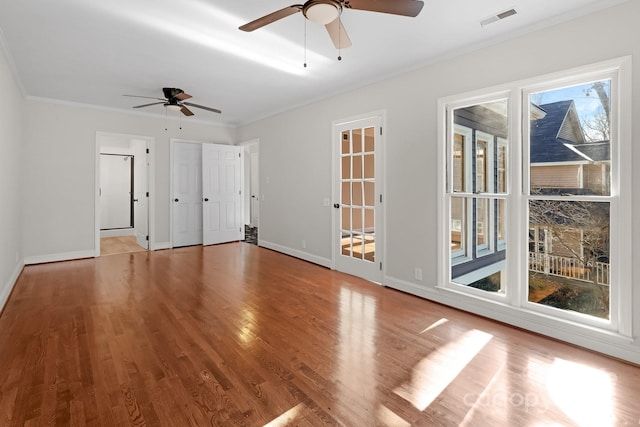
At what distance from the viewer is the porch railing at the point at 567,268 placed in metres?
2.57

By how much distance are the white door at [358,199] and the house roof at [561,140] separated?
1732mm

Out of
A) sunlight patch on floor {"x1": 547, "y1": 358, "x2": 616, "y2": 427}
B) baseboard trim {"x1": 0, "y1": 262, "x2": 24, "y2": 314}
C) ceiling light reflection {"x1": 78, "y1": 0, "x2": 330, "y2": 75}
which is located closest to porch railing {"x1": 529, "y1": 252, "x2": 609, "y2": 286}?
sunlight patch on floor {"x1": 547, "y1": 358, "x2": 616, "y2": 427}

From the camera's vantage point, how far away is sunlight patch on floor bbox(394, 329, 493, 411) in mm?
1970

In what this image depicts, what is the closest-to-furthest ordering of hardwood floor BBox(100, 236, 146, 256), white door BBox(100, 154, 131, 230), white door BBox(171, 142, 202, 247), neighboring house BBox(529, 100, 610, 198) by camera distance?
neighboring house BBox(529, 100, 610, 198) → hardwood floor BBox(100, 236, 146, 256) → white door BBox(171, 142, 202, 247) → white door BBox(100, 154, 131, 230)

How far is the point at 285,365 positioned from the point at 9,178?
12.7 feet

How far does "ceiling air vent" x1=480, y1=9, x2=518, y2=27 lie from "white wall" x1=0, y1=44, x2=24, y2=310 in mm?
4529

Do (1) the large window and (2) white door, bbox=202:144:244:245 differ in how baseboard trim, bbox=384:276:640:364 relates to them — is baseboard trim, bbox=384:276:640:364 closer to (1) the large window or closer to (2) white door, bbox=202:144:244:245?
(1) the large window

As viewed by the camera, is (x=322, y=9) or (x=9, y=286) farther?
(x=9, y=286)

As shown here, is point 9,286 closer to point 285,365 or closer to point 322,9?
point 285,365

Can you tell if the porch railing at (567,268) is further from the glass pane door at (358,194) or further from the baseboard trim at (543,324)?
the glass pane door at (358,194)

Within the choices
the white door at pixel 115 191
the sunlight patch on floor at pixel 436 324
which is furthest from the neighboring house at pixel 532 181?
the white door at pixel 115 191

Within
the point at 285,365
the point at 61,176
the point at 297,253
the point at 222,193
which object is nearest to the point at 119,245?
the point at 61,176

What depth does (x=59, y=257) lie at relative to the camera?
5434mm

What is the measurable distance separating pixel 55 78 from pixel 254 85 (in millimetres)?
2511
